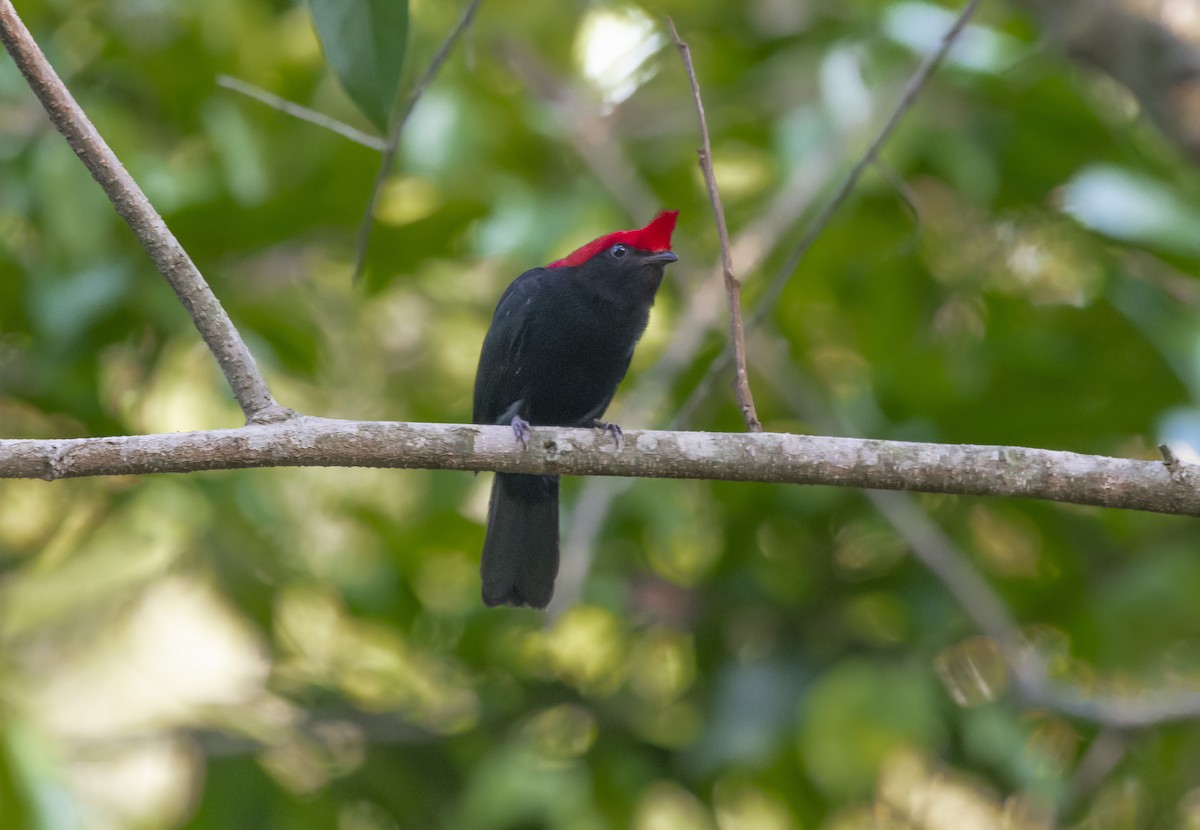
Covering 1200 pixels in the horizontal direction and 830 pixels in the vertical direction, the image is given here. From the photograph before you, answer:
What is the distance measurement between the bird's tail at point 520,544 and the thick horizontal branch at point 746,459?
117 cm

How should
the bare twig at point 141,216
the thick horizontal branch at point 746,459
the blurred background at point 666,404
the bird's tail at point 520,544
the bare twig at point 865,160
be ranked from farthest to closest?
the blurred background at point 666,404 < the bird's tail at point 520,544 < the bare twig at point 865,160 < the thick horizontal branch at point 746,459 < the bare twig at point 141,216

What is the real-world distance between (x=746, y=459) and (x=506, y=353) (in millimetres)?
1602

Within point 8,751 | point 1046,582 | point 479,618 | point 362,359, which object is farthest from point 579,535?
point 362,359

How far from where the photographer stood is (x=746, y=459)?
2564mm

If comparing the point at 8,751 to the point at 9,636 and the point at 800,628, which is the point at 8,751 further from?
the point at 800,628

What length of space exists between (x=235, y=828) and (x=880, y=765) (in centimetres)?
232

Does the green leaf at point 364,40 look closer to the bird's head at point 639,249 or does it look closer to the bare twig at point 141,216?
the bare twig at point 141,216

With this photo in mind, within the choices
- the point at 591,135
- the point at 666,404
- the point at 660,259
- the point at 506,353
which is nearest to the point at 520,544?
the point at 506,353

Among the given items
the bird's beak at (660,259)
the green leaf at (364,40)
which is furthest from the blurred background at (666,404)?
the green leaf at (364,40)

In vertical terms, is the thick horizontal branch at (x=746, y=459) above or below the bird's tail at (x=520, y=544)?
below

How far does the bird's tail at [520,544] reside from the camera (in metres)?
3.75

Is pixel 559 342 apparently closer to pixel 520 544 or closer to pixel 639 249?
pixel 639 249

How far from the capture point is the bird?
12.9ft

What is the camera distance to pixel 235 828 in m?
4.49
